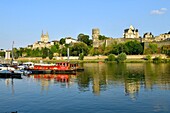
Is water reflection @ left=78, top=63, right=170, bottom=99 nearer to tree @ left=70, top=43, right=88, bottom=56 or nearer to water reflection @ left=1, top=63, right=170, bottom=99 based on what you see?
water reflection @ left=1, top=63, right=170, bottom=99

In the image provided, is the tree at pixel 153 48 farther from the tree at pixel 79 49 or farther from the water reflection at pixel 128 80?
the water reflection at pixel 128 80

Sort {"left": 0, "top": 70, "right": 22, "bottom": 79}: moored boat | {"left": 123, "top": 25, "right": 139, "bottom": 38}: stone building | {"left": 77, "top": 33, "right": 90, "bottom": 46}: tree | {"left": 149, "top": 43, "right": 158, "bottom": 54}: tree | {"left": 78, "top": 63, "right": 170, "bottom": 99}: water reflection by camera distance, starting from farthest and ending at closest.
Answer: {"left": 77, "top": 33, "right": 90, "bottom": 46}: tree < {"left": 123, "top": 25, "right": 139, "bottom": 38}: stone building < {"left": 149, "top": 43, "right": 158, "bottom": 54}: tree < {"left": 0, "top": 70, "right": 22, "bottom": 79}: moored boat < {"left": 78, "top": 63, "right": 170, "bottom": 99}: water reflection

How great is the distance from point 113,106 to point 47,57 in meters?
140

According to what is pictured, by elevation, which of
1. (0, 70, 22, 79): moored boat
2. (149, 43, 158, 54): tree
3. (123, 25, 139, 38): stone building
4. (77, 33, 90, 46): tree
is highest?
(123, 25, 139, 38): stone building

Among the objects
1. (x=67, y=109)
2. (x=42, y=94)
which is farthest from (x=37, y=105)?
(x=42, y=94)

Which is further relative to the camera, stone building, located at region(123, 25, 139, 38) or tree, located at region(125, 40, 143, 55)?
stone building, located at region(123, 25, 139, 38)

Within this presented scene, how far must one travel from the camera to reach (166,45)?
13588 centimetres

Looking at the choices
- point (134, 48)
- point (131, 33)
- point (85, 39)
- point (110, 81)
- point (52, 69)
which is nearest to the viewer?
point (110, 81)

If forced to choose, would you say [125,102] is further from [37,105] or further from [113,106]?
[37,105]

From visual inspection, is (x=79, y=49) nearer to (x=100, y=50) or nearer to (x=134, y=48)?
(x=100, y=50)

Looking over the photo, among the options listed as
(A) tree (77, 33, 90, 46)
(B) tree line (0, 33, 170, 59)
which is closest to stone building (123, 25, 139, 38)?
(B) tree line (0, 33, 170, 59)

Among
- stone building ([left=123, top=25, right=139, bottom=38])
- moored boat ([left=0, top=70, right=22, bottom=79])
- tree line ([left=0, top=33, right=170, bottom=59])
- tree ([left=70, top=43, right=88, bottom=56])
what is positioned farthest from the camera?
stone building ([left=123, top=25, right=139, bottom=38])

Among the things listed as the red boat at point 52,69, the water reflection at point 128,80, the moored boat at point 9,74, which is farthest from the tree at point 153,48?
the moored boat at point 9,74

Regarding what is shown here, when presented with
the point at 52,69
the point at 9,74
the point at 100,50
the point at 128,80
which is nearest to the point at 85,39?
the point at 100,50
